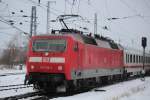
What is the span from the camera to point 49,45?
17297 millimetres

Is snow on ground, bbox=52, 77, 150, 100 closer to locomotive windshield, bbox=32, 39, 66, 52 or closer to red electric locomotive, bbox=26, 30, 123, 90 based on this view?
red electric locomotive, bbox=26, 30, 123, 90

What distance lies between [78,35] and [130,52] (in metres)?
14.3

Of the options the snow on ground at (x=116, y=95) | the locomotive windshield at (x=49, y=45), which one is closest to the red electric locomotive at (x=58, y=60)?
the locomotive windshield at (x=49, y=45)

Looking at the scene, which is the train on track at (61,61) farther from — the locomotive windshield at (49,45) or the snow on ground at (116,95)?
the snow on ground at (116,95)

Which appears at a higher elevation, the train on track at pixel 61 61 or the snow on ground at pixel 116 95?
the train on track at pixel 61 61

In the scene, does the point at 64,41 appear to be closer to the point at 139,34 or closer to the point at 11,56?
the point at 11,56

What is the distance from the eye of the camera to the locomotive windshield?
670 inches

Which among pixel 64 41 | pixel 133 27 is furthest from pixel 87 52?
pixel 133 27

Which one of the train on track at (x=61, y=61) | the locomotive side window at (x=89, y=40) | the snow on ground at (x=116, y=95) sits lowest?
the snow on ground at (x=116, y=95)

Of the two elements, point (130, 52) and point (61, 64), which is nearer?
point (61, 64)

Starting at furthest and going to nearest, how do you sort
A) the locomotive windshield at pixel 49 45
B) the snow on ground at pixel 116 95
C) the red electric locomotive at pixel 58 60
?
1. the locomotive windshield at pixel 49 45
2. the red electric locomotive at pixel 58 60
3. the snow on ground at pixel 116 95

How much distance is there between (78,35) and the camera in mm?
18328

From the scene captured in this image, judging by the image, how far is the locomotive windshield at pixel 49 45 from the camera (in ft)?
55.8

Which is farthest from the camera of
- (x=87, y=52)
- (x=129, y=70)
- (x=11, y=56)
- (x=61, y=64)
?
(x=11, y=56)
